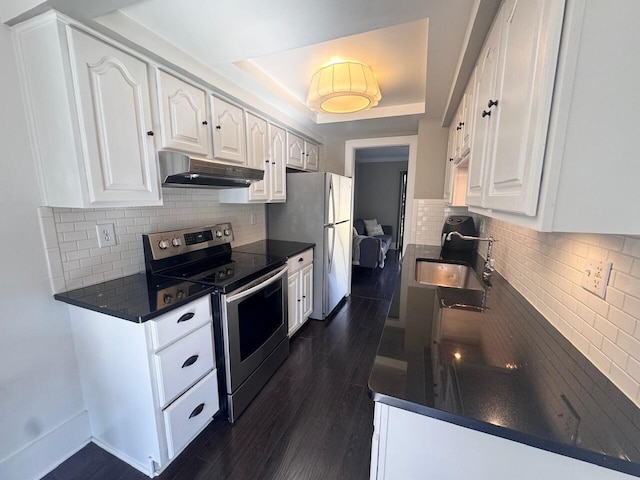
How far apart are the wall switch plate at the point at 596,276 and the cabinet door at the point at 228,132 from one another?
2.08 m

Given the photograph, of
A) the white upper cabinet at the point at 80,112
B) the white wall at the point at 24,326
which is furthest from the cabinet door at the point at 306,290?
the white wall at the point at 24,326

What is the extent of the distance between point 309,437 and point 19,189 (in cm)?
199

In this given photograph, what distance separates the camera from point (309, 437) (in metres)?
1.56

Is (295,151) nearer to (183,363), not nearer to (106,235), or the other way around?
(106,235)

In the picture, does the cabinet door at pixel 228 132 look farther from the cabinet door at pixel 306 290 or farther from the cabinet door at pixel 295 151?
the cabinet door at pixel 306 290

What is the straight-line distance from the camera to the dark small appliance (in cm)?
240

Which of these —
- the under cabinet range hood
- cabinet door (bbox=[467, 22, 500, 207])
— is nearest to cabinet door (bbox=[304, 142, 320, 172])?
the under cabinet range hood

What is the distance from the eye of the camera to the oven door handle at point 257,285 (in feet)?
5.21

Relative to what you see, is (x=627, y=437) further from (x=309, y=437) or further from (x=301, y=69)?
(x=301, y=69)

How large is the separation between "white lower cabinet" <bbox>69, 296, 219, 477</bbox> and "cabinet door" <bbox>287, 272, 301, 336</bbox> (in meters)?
0.99

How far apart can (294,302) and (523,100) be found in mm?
2220

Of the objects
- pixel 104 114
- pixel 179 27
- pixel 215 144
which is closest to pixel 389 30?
pixel 179 27

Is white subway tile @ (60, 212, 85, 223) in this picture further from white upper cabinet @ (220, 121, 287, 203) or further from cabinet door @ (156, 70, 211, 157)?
white upper cabinet @ (220, 121, 287, 203)

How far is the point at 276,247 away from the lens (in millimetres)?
2664
